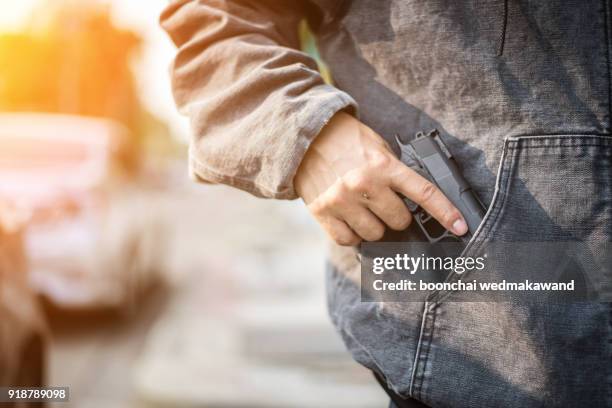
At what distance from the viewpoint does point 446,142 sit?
1210mm

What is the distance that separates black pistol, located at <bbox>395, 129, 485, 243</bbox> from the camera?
1156 mm

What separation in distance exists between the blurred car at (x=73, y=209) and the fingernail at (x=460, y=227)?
4818 mm

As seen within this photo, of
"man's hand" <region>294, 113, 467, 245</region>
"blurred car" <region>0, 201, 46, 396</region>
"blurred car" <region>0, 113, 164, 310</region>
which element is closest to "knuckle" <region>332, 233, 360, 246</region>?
"man's hand" <region>294, 113, 467, 245</region>

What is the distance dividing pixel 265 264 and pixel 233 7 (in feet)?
21.2

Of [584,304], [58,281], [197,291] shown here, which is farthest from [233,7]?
[197,291]

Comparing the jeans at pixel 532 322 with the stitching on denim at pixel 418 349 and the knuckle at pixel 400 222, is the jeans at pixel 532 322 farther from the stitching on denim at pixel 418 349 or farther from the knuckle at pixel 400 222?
the knuckle at pixel 400 222

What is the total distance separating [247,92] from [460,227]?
414 mm

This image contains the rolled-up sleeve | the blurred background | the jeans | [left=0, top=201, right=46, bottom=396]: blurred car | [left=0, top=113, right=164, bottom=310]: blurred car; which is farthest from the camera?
[left=0, top=113, right=164, bottom=310]: blurred car

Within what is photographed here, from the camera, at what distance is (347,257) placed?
1.38m

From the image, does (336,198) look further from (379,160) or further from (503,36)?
(503,36)

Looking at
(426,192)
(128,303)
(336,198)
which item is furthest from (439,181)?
(128,303)

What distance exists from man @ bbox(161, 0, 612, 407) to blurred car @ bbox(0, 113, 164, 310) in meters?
4.61

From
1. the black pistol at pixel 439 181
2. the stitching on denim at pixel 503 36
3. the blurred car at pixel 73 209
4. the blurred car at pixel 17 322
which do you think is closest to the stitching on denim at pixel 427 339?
the black pistol at pixel 439 181

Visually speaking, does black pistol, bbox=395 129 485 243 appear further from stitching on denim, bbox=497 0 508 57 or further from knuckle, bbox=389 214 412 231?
stitching on denim, bbox=497 0 508 57
